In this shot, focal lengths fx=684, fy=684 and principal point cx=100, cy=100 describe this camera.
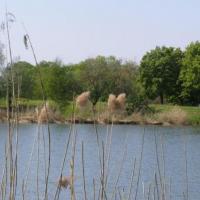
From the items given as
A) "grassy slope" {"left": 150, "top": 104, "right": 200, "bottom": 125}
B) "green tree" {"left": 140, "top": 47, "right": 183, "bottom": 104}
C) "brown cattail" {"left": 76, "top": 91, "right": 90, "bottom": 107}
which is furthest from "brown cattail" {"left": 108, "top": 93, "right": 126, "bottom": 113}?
"green tree" {"left": 140, "top": 47, "right": 183, "bottom": 104}

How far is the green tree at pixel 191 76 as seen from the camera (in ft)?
179

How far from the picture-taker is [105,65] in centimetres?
5756

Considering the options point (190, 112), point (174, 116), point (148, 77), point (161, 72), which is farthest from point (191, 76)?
point (174, 116)

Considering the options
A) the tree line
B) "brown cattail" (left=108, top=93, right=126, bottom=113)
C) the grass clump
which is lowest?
the grass clump

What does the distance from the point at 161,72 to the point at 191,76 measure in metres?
3.03

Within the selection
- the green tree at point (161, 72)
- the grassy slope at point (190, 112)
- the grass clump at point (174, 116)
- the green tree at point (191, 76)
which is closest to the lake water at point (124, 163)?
the grass clump at point (174, 116)

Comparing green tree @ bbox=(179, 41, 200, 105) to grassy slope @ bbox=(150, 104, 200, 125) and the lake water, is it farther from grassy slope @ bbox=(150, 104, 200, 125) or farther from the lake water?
the lake water

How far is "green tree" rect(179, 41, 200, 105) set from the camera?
54.6 metres

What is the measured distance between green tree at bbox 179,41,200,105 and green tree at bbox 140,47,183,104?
3.22 feet

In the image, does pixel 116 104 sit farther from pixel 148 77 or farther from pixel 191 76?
pixel 148 77

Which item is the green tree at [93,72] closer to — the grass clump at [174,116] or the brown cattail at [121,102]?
the grass clump at [174,116]

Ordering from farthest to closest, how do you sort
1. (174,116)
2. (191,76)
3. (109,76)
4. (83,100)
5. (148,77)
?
(148,77) < (191,76) < (109,76) < (174,116) < (83,100)

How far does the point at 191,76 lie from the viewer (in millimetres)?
54688

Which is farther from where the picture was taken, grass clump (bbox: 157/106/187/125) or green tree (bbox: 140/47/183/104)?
green tree (bbox: 140/47/183/104)
